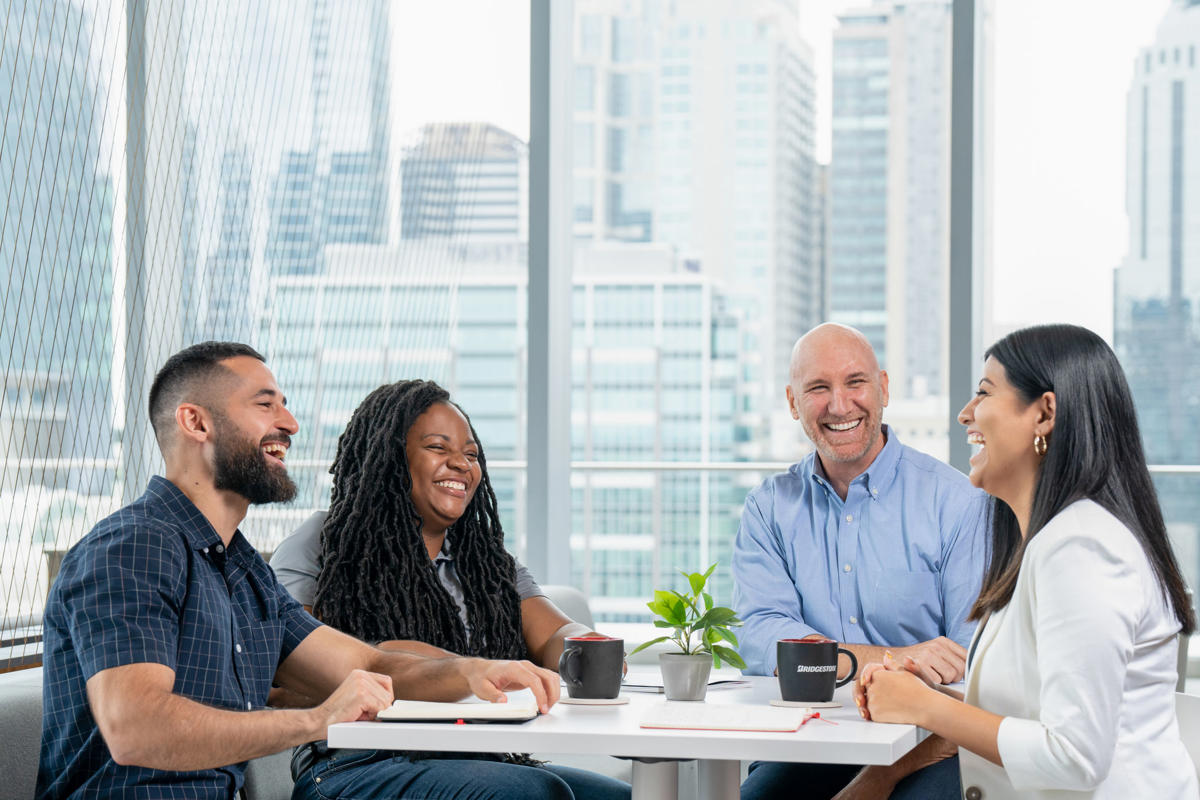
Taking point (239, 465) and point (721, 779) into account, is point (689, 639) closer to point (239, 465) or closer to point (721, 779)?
point (721, 779)

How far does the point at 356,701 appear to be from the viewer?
5.01 feet

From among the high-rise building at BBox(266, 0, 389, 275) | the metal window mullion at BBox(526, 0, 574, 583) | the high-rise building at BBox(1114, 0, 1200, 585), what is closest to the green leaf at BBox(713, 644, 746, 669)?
the metal window mullion at BBox(526, 0, 574, 583)

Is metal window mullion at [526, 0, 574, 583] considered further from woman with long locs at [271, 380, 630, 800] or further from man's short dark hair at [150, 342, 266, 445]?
man's short dark hair at [150, 342, 266, 445]

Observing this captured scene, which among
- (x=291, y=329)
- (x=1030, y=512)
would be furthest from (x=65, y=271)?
(x=1030, y=512)

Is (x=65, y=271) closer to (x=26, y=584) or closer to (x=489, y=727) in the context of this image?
(x=26, y=584)

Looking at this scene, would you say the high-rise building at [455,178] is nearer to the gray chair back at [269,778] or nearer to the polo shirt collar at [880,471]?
the polo shirt collar at [880,471]

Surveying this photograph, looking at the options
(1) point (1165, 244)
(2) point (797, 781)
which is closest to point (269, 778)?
(2) point (797, 781)

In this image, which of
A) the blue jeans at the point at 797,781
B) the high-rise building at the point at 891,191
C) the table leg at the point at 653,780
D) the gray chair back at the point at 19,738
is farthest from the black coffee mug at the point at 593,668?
the high-rise building at the point at 891,191

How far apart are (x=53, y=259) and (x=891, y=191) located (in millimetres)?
16873

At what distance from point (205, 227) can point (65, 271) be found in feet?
1.80

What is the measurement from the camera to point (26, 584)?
92.3 inches

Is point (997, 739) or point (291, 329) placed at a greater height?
point (291, 329)

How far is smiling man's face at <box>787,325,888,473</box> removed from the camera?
2.49 meters

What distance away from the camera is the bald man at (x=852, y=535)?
2.38 metres
